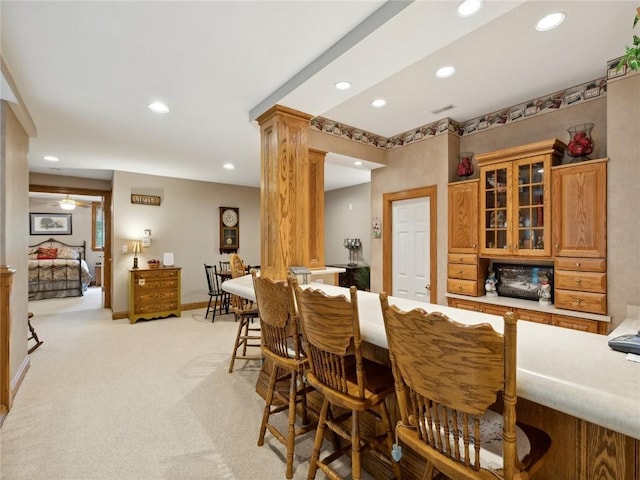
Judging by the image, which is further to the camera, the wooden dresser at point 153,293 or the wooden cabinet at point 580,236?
the wooden dresser at point 153,293

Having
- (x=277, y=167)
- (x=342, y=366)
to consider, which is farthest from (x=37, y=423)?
(x=277, y=167)

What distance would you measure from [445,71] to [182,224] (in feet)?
17.5

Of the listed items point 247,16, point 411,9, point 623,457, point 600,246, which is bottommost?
point 623,457

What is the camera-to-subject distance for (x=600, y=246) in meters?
2.38

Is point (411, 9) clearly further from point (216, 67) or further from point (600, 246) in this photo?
point (600, 246)

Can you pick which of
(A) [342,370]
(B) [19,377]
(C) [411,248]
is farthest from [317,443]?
(B) [19,377]

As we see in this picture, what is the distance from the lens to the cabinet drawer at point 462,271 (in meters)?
3.18

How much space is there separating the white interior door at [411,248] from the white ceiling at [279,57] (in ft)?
3.42

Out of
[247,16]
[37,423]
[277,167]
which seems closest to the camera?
[247,16]

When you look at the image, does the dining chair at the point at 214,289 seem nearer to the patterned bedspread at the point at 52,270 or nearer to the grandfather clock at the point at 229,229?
the grandfather clock at the point at 229,229

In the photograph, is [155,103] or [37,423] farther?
[155,103]

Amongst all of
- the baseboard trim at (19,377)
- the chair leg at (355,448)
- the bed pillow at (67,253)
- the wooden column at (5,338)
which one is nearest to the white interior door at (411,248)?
the chair leg at (355,448)

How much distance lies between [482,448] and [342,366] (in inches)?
23.9

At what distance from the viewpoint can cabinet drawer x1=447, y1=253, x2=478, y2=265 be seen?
3.19 m
